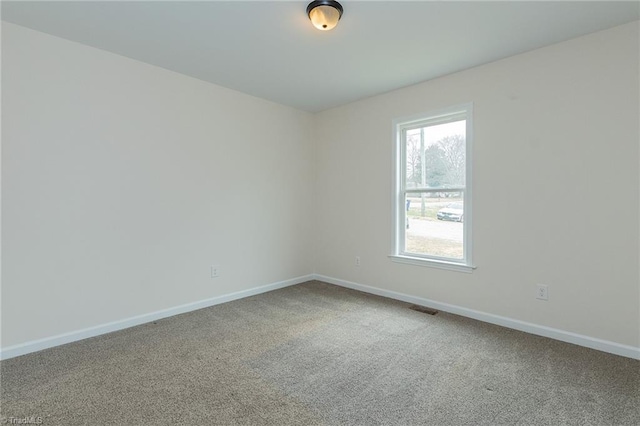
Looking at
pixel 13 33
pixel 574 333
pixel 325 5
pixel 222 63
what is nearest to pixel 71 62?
pixel 13 33

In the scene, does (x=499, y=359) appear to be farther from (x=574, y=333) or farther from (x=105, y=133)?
(x=105, y=133)

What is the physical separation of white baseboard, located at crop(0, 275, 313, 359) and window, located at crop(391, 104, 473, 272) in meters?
1.94

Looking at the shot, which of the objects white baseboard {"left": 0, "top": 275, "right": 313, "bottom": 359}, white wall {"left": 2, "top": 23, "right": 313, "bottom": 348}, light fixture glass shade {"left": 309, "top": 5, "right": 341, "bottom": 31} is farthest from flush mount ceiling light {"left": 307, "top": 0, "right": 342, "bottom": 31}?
white baseboard {"left": 0, "top": 275, "right": 313, "bottom": 359}

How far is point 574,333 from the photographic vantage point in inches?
102

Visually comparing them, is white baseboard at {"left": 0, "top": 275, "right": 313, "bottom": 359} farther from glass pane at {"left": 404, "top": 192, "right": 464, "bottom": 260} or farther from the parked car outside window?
the parked car outside window

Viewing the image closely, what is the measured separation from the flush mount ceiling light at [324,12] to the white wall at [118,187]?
5.88 feet

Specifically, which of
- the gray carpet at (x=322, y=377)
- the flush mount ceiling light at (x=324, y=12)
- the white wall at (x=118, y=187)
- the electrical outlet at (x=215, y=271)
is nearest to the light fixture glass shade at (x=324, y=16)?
the flush mount ceiling light at (x=324, y=12)

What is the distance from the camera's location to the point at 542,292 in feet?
9.05

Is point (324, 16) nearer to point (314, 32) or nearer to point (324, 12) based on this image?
point (324, 12)

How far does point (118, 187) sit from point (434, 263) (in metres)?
3.23

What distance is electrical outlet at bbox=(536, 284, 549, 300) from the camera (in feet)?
8.98

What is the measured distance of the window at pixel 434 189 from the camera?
10.8 feet

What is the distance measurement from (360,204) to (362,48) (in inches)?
76.7

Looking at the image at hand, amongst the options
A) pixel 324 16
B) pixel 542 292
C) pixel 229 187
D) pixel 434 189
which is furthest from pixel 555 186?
pixel 229 187
